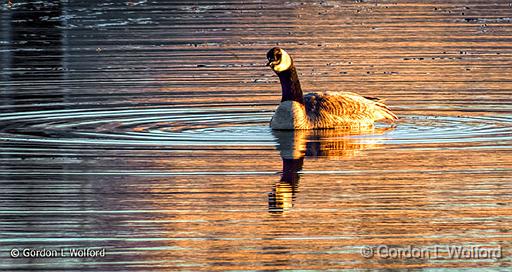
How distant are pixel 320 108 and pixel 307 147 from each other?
2.02 m

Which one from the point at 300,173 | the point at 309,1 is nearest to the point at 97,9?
the point at 309,1

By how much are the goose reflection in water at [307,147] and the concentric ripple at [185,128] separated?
0.24m

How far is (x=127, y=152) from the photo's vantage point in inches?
736

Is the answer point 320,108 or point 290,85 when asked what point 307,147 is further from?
point 290,85

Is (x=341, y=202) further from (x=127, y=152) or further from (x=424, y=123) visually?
(x=424, y=123)

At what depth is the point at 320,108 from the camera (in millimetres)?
21328

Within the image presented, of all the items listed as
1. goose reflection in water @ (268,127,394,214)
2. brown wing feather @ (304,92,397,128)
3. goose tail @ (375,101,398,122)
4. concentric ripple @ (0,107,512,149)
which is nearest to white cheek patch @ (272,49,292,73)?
brown wing feather @ (304,92,397,128)

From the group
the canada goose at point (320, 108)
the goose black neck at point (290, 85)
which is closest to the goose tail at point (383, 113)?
the canada goose at point (320, 108)

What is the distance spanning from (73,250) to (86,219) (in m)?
1.33

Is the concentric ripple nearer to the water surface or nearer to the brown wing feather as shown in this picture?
the water surface

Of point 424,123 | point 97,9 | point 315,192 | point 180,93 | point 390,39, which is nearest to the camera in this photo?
point 315,192

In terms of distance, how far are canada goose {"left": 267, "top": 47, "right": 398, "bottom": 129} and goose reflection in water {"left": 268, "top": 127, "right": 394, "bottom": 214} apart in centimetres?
15

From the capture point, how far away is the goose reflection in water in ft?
52.0

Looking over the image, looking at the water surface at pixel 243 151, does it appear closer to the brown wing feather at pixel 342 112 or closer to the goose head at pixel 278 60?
the brown wing feather at pixel 342 112
